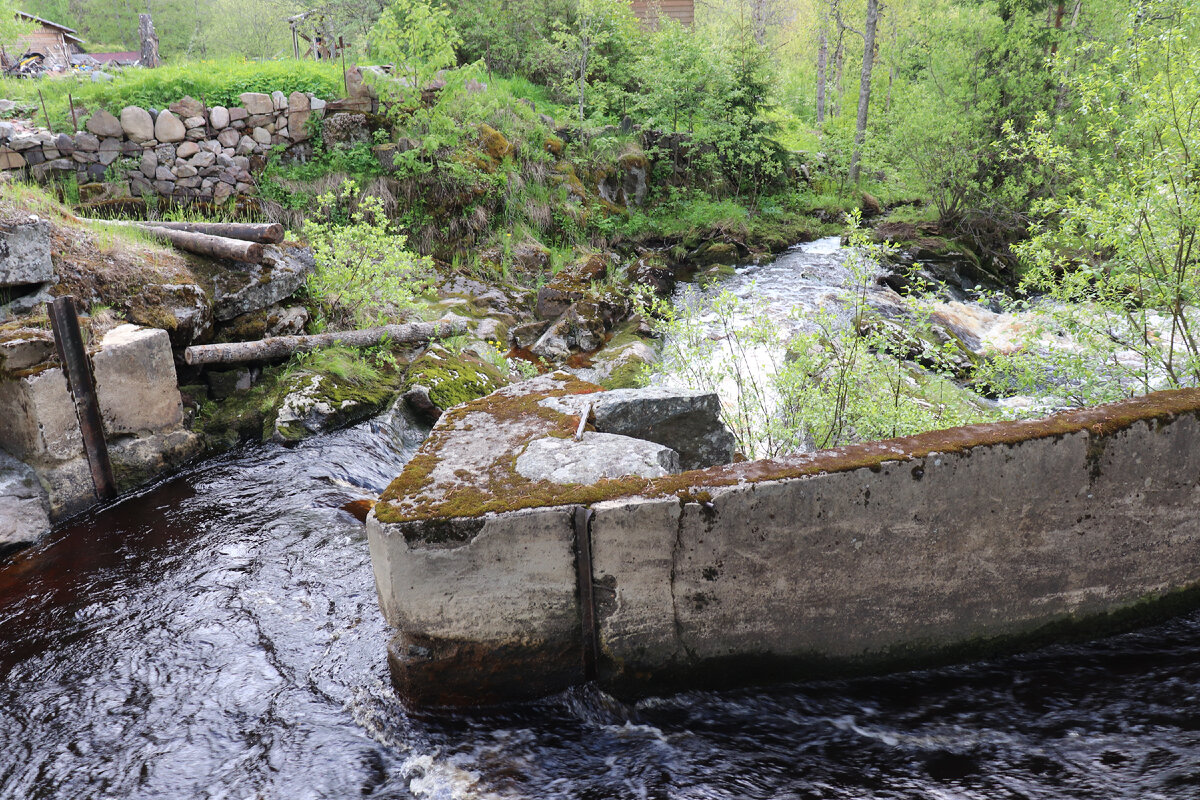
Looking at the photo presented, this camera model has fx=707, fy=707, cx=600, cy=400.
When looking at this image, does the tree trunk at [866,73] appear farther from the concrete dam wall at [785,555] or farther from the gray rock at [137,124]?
the concrete dam wall at [785,555]

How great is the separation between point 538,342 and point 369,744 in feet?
25.0

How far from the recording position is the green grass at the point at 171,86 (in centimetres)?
1240

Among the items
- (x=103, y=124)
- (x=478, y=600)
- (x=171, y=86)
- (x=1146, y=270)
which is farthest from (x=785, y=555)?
(x=171, y=86)

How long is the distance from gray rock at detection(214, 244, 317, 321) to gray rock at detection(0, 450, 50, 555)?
8.40ft

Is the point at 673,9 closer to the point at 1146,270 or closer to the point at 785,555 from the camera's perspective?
the point at 1146,270

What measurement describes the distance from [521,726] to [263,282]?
6437 millimetres

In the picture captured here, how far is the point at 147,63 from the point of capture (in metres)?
16.8

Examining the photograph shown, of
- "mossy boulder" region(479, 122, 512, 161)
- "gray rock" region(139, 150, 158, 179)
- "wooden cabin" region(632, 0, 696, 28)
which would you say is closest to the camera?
"gray rock" region(139, 150, 158, 179)

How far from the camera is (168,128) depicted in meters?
12.4

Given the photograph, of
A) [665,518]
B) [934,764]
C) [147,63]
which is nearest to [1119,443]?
[934,764]

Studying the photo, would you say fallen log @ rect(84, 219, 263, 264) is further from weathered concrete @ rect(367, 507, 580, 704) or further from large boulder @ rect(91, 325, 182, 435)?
weathered concrete @ rect(367, 507, 580, 704)

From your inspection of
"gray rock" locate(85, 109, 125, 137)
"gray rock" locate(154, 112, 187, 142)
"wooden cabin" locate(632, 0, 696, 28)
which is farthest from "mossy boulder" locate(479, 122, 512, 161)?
"wooden cabin" locate(632, 0, 696, 28)

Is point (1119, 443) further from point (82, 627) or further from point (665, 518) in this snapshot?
point (82, 627)

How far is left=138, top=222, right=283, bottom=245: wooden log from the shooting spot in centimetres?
812
